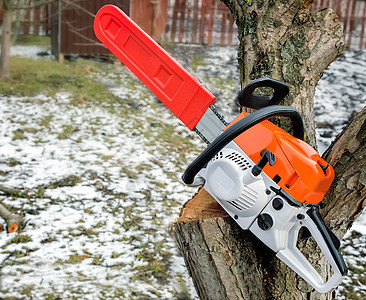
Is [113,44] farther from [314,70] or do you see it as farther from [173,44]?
[173,44]

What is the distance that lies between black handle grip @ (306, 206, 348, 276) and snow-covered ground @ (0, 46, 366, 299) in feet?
5.99

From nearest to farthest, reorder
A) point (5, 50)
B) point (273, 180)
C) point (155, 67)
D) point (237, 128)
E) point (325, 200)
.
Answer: point (237, 128)
point (273, 180)
point (325, 200)
point (155, 67)
point (5, 50)

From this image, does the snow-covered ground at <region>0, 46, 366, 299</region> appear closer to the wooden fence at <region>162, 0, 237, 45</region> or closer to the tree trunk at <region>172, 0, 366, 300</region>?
the tree trunk at <region>172, 0, 366, 300</region>

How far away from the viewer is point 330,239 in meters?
1.39

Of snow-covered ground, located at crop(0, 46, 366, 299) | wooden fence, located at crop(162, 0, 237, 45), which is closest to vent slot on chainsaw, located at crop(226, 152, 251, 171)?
snow-covered ground, located at crop(0, 46, 366, 299)

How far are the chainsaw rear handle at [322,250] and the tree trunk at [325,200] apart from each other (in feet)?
0.54

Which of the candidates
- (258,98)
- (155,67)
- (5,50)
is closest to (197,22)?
(5,50)

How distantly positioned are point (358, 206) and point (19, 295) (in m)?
2.26

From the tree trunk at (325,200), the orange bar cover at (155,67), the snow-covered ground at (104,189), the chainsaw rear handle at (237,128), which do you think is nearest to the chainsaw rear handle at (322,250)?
the tree trunk at (325,200)

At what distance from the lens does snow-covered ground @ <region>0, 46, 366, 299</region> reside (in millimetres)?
3127

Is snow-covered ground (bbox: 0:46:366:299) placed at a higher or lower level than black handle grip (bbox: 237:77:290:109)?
lower

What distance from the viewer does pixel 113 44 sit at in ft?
6.27

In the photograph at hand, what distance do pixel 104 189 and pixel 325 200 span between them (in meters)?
2.94

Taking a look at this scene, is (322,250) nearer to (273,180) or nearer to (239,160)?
(273,180)
